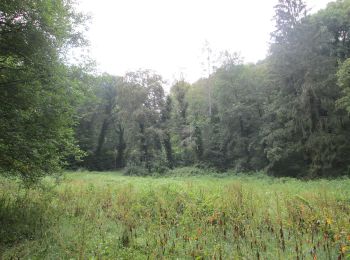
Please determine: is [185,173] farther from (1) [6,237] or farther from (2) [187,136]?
(1) [6,237]

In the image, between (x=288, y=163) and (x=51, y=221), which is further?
(x=288, y=163)

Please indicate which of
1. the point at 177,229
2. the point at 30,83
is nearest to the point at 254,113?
the point at 177,229

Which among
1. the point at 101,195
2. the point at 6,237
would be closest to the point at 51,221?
the point at 6,237

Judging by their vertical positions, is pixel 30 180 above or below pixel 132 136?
below

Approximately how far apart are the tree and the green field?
1.68 meters

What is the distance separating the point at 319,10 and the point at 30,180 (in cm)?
2943

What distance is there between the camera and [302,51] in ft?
77.3

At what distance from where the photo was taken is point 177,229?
666cm

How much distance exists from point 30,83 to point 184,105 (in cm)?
3035

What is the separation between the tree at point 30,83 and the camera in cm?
636

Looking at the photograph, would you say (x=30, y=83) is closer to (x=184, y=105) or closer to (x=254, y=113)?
(x=254, y=113)

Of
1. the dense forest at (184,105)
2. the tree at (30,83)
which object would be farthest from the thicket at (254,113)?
the tree at (30,83)

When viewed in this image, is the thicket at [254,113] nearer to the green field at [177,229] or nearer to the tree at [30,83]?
the tree at [30,83]

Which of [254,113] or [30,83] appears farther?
[254,113]
